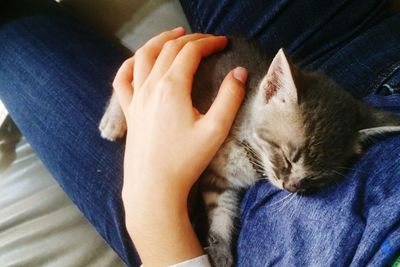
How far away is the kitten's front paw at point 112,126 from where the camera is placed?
844mm

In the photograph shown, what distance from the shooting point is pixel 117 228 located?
787mm

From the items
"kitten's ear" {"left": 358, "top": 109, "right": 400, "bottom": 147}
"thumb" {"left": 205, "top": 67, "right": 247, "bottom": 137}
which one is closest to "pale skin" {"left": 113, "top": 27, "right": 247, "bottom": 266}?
"thumb" {"left": 205, "top": 67, "right": 247, "bottom": 137}

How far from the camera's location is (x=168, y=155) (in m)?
0.70

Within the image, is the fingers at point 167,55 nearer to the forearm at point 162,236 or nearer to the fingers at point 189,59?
the fingers at point 189,59

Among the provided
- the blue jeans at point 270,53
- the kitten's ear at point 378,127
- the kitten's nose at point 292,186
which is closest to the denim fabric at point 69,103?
the blue jeans at point 270,53

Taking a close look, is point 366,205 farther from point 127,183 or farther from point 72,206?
point 72,206

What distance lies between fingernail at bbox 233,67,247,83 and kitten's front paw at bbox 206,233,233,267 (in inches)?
11.8

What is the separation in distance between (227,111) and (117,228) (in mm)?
306

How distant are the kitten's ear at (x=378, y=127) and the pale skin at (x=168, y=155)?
0.23 metres

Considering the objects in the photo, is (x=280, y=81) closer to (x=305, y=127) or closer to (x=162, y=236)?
(x=305, y=127)

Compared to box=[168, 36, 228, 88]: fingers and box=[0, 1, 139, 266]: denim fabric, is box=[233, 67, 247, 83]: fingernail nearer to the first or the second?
box=[168, 36, 228, 88]: fingers

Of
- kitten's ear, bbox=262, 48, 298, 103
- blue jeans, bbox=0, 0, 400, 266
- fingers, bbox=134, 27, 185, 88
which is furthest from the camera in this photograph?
fingers, bbox=134, 27, 185, 88

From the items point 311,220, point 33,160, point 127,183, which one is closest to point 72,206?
point 33,160

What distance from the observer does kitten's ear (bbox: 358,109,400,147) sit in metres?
0.67
